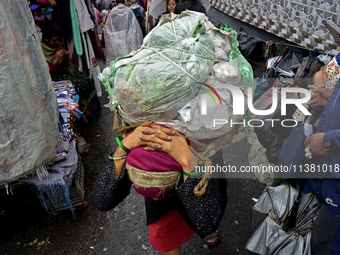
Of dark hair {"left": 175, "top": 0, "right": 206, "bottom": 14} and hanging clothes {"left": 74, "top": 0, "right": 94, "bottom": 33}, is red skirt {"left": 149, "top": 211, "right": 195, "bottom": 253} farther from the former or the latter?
hanging clothes {"left": 74, "top": 0, "right": 94, "bottom": 33}

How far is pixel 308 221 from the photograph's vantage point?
2221 millimetres

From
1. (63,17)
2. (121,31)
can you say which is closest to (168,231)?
(63,17)

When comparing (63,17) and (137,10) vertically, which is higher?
(63,17)

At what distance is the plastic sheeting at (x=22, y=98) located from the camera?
225 centimetres

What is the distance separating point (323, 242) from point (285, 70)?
2.32 meters

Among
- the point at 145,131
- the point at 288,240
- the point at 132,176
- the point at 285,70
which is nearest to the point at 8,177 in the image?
the point at 132,176

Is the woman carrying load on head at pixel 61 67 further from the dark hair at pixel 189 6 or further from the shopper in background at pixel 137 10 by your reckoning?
the shopper in background at pixel 137 10

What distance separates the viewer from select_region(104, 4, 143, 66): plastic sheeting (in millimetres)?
5586

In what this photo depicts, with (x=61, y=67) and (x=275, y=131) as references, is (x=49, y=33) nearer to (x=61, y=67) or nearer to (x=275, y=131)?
(x=61, y=67)

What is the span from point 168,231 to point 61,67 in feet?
12.6

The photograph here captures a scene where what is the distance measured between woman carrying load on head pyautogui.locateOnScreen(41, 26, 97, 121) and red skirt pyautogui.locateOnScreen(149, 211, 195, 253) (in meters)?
3.33

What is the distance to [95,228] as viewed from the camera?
10.2 feet

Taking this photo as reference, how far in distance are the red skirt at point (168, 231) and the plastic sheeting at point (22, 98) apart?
1.42 meters

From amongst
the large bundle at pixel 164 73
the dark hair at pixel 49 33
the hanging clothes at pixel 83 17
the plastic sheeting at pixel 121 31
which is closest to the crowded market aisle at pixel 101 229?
the large bundle at pixel 164 73
